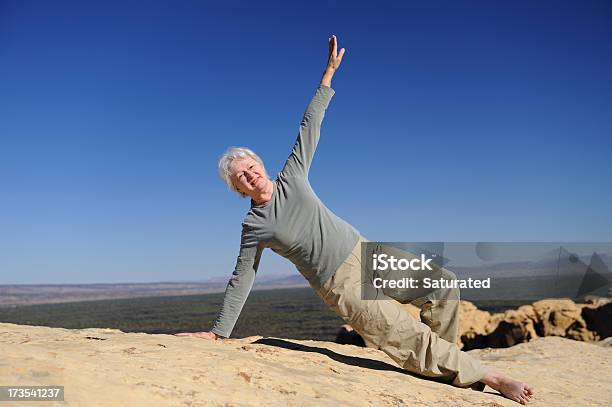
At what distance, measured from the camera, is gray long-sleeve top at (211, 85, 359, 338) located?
11.0 ft

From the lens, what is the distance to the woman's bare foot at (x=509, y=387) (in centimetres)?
342

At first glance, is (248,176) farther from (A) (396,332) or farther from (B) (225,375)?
(A) (396,332)

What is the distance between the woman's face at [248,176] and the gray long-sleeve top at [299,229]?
0.12m

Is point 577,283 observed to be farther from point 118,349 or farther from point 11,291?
point 11,291

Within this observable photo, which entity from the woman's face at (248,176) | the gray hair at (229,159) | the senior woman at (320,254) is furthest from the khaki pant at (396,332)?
the gray hair at (229,159)

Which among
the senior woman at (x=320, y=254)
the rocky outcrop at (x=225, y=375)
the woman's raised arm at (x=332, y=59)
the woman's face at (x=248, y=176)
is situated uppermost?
the woman's raised arm at (x=332, y=59)

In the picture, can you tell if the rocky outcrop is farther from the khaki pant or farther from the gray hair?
the gray hair

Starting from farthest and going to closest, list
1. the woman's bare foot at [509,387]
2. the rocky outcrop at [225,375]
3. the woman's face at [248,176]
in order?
the woman's bare foot at [509,387] < the woman's face at [248,176] < the rocky outcrop at [225,375]

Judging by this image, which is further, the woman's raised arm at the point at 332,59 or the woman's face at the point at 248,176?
the woman's raised arm at the point at 332,59

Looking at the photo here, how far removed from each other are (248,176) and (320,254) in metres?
0.63

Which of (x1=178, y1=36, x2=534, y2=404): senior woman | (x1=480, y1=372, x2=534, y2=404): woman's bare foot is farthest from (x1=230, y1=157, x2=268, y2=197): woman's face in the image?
(x1=480, y1=372, x2=534, y2=404): woman's bare foot

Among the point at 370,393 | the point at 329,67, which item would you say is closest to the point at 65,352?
the point at 370,393

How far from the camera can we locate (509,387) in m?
3.43

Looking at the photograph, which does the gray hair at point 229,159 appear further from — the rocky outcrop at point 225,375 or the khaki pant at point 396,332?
the rocky outcrop at point 225,375
